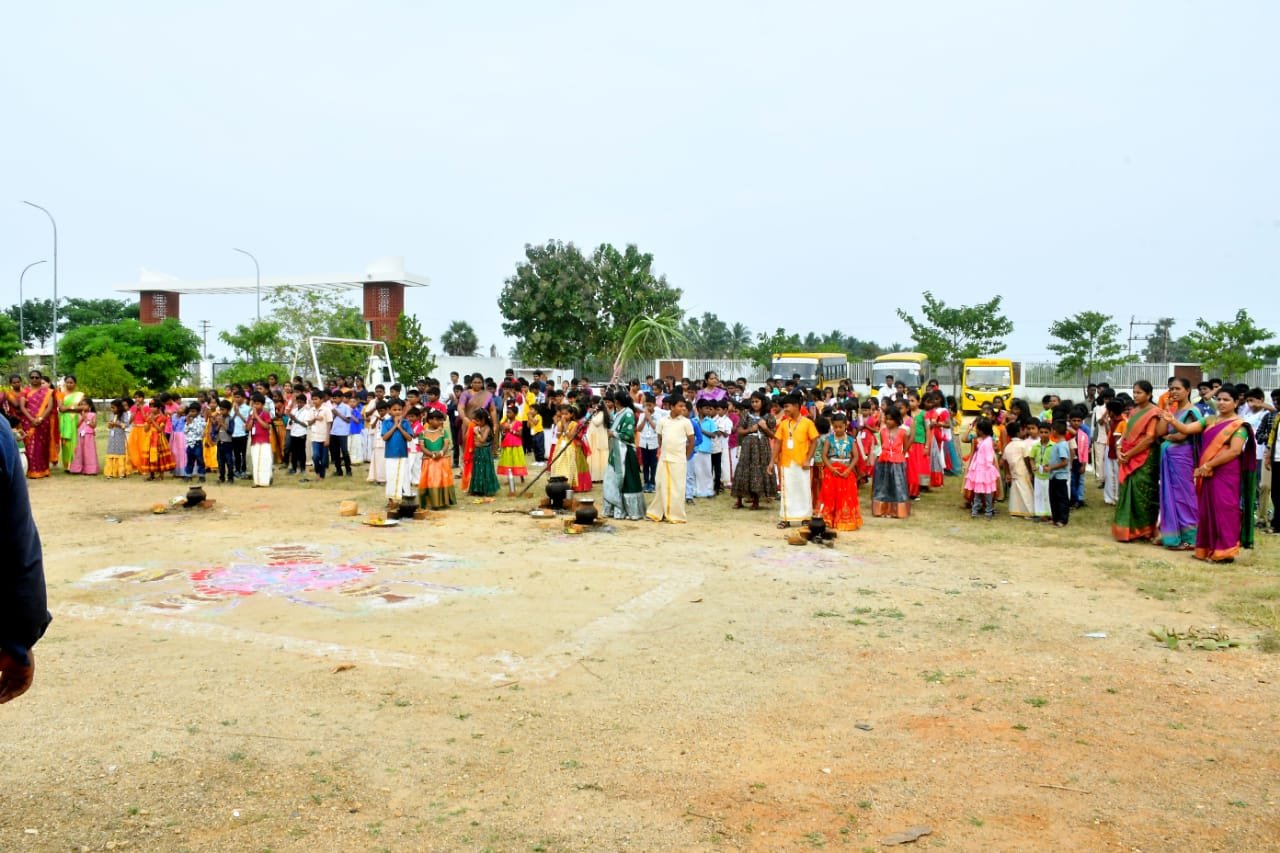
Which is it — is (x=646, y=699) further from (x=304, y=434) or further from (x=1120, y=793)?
(x=304, y=434)

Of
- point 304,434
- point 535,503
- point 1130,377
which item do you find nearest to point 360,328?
point 304,434

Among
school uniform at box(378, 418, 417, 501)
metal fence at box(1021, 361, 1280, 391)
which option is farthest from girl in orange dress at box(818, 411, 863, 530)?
metal fence at box(1021, 361, 1280, 391)

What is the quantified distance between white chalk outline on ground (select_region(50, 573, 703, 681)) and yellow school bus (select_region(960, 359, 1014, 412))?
910 inches

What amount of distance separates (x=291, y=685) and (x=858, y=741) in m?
3.14

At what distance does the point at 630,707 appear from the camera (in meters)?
5.25

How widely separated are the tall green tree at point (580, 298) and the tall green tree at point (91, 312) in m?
38.1

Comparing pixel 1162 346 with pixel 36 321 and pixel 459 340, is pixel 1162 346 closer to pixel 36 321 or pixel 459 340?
pixel 459 340

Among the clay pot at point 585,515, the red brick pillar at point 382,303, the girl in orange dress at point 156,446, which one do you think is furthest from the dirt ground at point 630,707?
the red brick pillar at point 382,303

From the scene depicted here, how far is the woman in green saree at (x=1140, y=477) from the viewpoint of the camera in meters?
10.5

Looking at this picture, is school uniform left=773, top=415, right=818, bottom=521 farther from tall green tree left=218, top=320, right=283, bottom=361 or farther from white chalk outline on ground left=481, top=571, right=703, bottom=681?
tall green tree left=218, top=320, right=283, bottom=361

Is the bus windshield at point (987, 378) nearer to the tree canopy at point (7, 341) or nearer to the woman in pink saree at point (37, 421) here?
the woman in pink saree at point (37, 421)

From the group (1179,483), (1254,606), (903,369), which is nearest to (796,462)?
(1179,483)

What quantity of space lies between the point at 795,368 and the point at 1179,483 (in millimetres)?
18881

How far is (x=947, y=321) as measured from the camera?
130ft
